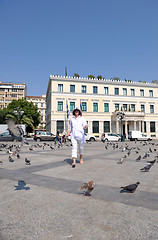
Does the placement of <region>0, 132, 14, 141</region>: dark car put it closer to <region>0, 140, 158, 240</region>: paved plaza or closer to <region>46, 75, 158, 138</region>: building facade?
<region>46, 75, 158, 138</region>: building facade

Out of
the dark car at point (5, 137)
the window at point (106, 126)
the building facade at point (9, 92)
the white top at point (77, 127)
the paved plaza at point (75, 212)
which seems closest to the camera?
the paved plaza at point (75, 212)

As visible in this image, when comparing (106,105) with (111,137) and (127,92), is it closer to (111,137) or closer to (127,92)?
(127,92)

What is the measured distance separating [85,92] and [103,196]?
36.7 m

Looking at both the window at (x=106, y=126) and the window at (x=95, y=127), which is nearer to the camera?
the window at (x=95, y=127)

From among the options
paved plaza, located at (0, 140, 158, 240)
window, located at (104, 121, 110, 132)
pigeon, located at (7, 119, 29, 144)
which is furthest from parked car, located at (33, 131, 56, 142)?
paved plaza, located at (0, 140, 158, 240)

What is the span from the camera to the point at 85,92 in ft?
127

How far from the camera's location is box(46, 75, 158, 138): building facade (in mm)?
36969

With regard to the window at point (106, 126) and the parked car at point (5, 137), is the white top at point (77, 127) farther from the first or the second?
the window at point (106, 126)

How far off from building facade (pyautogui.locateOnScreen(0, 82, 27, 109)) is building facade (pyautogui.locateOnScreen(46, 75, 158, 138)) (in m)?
57.0

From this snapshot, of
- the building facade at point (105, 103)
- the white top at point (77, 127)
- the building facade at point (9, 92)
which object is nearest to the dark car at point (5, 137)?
the building facade at point (105, 103)

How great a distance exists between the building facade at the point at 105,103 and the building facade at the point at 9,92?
56962 millimetres

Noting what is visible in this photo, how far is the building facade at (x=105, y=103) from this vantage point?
121ft

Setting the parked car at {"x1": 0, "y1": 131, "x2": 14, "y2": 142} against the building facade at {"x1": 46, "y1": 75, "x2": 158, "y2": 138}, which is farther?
the building facade at {"x1": 46, "y1": 75, "x2": 158, "y2": 138}

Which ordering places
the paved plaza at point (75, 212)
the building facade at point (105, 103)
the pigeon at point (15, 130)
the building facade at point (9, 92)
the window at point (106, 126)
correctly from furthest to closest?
the building facade at point (9, 92), the window at point (106, 126), the building facade at point (105, 103), the pigeon at point (15, 130), the paved plaza at point (75, 212)
